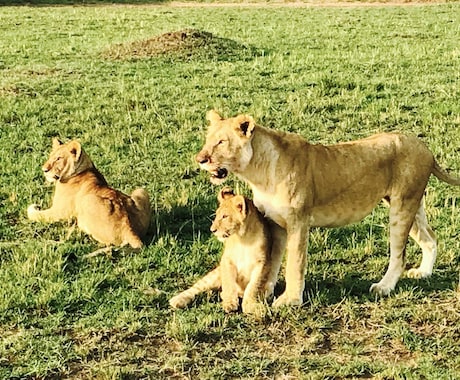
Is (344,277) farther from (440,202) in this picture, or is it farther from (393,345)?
(440,202)

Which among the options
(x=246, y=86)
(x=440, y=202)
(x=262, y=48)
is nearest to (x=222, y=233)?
(x=440, y=202)

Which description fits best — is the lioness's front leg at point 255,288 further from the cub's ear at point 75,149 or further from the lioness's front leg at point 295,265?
the cub's ear at point 75,149

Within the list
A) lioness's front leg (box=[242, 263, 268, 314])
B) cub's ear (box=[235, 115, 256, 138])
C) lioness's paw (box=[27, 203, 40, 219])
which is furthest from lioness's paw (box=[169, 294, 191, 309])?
lioness's paw (box=[27, 203, 40, 219])

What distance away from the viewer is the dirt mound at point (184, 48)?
1653cm

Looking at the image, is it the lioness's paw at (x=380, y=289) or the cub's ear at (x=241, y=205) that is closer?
the cub's ear at (x=241, y=205)

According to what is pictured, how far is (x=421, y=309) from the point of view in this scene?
562 centimetres

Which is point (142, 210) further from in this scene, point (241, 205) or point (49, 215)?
point (241, 205)

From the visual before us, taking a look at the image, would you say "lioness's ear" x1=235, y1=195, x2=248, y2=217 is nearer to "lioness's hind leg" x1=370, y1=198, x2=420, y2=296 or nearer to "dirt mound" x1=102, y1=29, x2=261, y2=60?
"lioness's hind leg" x1=370, y1=198, x2=420, y2=296

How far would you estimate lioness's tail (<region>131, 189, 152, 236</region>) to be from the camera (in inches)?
280

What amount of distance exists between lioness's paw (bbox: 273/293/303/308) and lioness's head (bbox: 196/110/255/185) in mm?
1020

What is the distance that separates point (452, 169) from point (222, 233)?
4612mm

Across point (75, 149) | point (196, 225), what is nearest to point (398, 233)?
point (196, 225)

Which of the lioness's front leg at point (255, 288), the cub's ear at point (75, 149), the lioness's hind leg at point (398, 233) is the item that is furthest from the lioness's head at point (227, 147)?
the cub's ear at point (75, 149)

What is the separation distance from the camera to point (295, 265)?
5648mm
